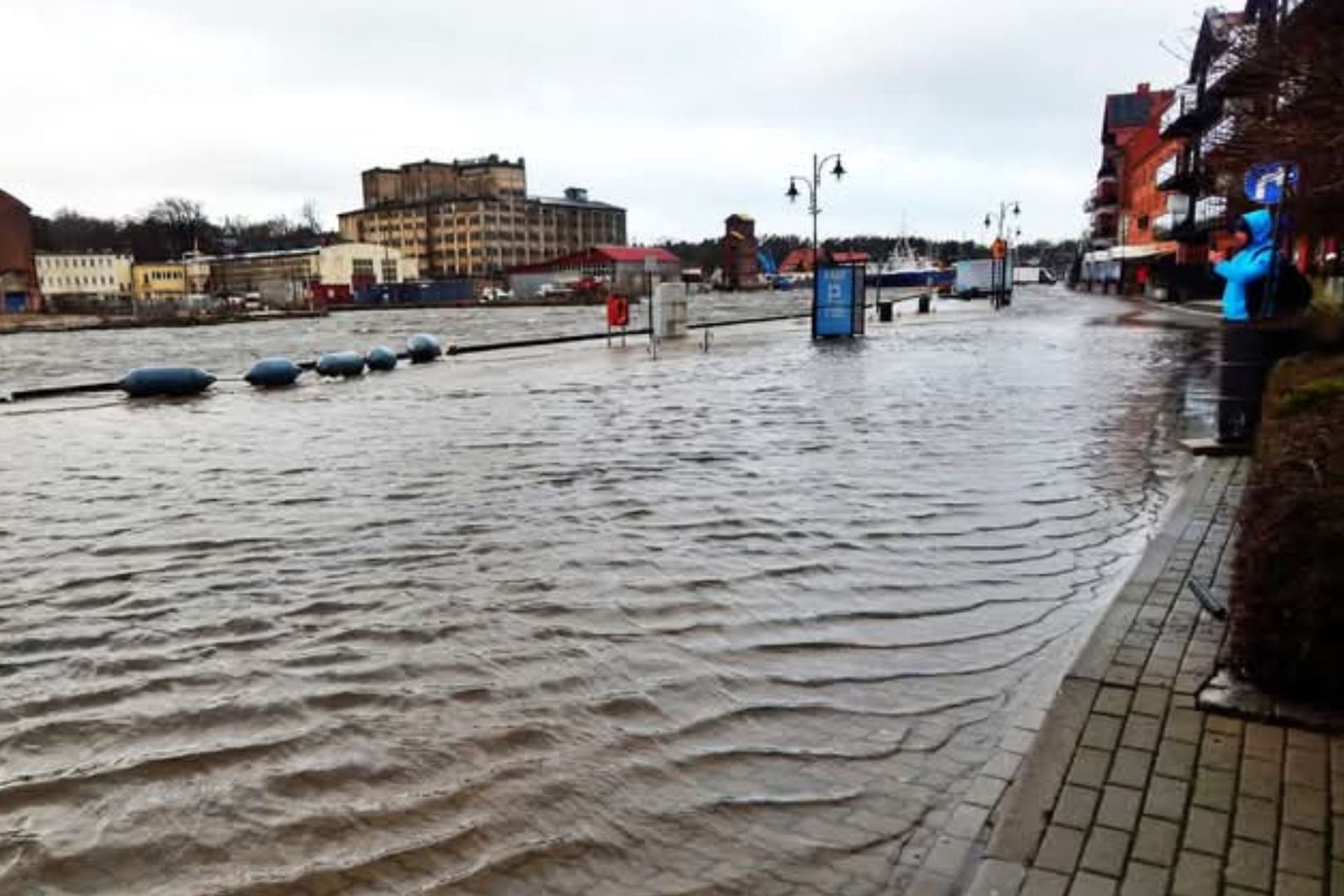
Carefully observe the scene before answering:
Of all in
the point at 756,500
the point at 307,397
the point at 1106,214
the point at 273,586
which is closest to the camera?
the point at 273,586

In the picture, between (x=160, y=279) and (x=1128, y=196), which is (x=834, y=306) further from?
(x=160, y=279)

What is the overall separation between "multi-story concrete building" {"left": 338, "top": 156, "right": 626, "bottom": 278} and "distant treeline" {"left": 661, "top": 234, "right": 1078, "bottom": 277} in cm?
1601

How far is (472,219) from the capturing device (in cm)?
15550

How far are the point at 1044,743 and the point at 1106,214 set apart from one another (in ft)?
298

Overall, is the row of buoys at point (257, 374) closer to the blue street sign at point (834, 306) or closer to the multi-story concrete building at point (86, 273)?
the blue street sign at point (834, 306)

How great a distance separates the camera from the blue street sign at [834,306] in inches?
1139

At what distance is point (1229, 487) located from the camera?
7332mm

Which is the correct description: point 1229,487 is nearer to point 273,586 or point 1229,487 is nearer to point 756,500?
point 756,500

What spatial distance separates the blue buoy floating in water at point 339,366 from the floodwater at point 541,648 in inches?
416

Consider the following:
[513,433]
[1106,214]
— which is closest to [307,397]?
[513,433]

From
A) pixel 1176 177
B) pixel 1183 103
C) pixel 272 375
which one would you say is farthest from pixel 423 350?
pixel 1176 177

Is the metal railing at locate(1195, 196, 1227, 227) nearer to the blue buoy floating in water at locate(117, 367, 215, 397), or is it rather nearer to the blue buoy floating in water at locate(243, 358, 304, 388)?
the blue buoy floating in water at locate(243, 358, 304, 388)

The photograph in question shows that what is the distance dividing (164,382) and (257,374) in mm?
1813

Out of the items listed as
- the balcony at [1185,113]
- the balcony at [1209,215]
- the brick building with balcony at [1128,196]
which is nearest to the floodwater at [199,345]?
the balcony at [1209,215]
